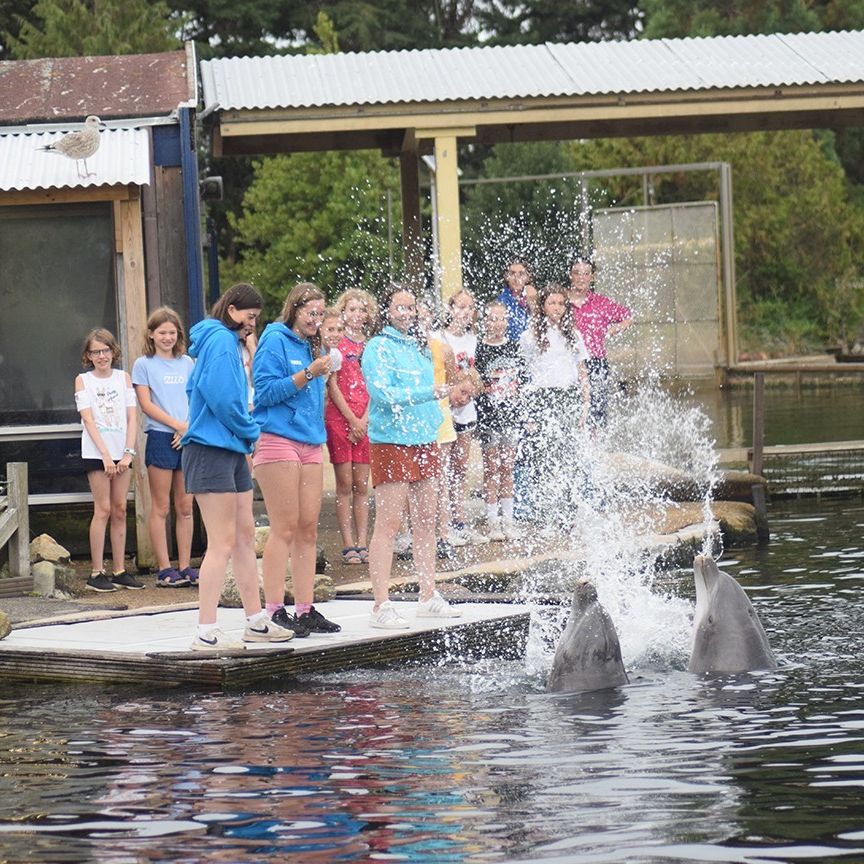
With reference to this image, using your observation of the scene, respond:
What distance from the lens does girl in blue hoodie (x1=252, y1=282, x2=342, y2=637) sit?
27.7ft

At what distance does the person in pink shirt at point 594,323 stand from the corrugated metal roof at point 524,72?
12.7 feet

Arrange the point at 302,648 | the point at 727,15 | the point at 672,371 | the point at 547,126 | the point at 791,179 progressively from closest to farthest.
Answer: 1. the point at 302,648
2. the point at 547,126
3. the point at 672,371
4. the point at 791,179
5. the point at 727,15

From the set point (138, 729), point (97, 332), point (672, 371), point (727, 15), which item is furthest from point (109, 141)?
point (727, 15)

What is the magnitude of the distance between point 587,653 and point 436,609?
143cm

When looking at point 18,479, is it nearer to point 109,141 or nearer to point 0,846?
point 109,141

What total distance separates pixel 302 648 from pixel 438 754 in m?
1.80

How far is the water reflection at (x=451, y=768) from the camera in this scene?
5.38 metres

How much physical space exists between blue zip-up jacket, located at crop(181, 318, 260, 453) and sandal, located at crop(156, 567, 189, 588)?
2.70m

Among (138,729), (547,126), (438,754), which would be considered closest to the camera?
(438,754)

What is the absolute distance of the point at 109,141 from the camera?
39.1ft

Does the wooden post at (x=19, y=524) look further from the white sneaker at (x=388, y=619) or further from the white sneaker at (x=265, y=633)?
the white sneaker at (x=388, y=619)

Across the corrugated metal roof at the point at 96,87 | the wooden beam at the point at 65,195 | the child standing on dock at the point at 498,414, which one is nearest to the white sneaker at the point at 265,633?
the child standing on dock at the point at 498,414

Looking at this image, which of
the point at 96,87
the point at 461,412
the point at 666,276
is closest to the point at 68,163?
the point at 96,87

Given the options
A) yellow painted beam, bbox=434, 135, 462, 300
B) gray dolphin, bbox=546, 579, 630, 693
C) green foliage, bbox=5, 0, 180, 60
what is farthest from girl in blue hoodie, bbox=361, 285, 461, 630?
green foliage, bbox=5, 0, 180, 60
